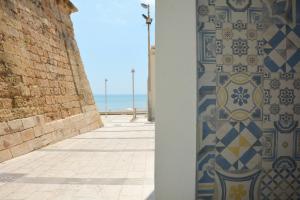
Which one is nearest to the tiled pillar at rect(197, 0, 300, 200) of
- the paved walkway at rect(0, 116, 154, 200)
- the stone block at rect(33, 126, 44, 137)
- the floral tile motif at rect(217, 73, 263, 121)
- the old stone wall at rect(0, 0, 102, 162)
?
the floral tile motif at rect(217, 73, 263, 121)

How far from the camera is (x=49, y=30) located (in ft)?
29.4

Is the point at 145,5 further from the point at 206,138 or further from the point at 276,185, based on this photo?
the point at 276,185

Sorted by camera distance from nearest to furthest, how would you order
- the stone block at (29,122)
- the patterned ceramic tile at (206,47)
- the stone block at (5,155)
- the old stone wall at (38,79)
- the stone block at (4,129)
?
1. the patterned ceramic tile at (206,47)
2. the stone block at (5,155)
3. the stone block at (4,129)
4. the old stone wall at (38,79)
5. the stone block at (29,122)

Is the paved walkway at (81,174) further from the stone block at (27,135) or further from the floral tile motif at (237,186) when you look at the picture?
the floral tile motif at (237,186)

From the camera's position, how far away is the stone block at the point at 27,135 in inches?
235

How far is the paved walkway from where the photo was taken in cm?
318

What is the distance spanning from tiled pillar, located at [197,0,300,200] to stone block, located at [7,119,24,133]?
5.14m

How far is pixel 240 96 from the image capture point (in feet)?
5.64

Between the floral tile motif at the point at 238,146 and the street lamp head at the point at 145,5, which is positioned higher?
the street lamp head at the point at 145,5

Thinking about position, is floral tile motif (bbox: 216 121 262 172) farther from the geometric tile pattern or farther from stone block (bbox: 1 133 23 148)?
stone block (bbox: 1 133 23 148)

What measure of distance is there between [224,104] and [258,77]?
11.7 inches

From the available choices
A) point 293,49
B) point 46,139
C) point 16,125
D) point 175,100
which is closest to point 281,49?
point 293,49

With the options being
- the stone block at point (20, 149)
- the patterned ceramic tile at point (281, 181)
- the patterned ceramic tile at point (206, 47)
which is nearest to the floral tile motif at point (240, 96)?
the patterned ceramic tile at point (206, 47)

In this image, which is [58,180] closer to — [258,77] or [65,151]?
[65,151]
